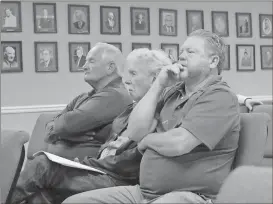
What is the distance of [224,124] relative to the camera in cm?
209

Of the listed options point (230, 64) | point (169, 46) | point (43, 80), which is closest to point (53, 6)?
point (43, 80)

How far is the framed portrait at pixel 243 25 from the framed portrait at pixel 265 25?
0.60ft

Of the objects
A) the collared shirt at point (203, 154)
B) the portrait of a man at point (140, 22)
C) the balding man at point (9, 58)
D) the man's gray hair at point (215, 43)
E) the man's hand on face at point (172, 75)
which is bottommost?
the collared shirt at point (203, 154)

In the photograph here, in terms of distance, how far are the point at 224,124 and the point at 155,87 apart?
44 centimetres

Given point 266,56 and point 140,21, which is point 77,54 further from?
point 266,56

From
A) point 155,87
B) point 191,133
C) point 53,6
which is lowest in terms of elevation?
point 191,133

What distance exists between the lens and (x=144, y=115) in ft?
7.66

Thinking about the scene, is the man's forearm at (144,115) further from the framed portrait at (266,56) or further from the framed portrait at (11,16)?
the framed portrait at (266,56)

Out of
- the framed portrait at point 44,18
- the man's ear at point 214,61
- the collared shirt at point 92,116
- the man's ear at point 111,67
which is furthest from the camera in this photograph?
the framed portrait at point 44,18

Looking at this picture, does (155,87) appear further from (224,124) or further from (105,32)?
(105,32)

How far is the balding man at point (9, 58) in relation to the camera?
5582mm

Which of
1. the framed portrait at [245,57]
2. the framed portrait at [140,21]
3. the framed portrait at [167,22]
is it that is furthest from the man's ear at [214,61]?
the framed portrait at [245,57]

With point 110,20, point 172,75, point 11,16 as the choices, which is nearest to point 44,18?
point 11,16

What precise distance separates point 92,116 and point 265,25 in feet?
14.0
